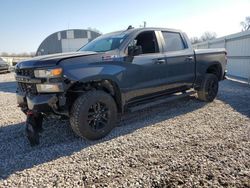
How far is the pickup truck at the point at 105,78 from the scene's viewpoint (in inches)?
177

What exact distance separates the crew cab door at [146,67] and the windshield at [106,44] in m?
0.29

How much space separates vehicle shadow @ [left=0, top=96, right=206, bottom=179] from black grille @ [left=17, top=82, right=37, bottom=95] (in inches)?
36.3

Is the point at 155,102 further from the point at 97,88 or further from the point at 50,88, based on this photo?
the point at 50,88

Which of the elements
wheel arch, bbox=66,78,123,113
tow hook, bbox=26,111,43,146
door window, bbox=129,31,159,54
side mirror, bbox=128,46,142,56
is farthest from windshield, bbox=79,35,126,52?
tow hook, bbox=26,111,43,146

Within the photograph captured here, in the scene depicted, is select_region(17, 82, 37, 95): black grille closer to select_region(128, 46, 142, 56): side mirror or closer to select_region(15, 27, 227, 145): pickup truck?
select_region(15, 27, 227, 145): pickup truck

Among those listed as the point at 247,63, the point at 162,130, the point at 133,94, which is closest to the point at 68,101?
the point at 133,94

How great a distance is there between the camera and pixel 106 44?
5.76 metres

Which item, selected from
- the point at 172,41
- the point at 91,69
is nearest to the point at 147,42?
the point at 172,41

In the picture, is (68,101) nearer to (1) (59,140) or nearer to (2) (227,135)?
(1) (59,140)

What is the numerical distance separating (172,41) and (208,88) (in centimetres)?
183

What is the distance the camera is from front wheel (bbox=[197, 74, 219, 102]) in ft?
24.1

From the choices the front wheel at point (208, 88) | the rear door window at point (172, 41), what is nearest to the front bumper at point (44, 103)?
the rear door window at point (172, 41)

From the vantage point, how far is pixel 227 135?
494 centimetres

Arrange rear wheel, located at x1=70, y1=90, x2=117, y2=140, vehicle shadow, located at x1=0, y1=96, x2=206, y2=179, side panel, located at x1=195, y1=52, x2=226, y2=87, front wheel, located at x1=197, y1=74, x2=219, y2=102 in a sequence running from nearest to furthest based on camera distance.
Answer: vehicle shadow, located at x1=0, y1=96, x2=206, y2=179
rear wheel, located at x1=70, y1=90, x2=117, y2=140
side panel, located at x1=195, y1=52, x2=226, y2=87
front wheel, located at x1=197, y1=74, x2=219, y2=102
